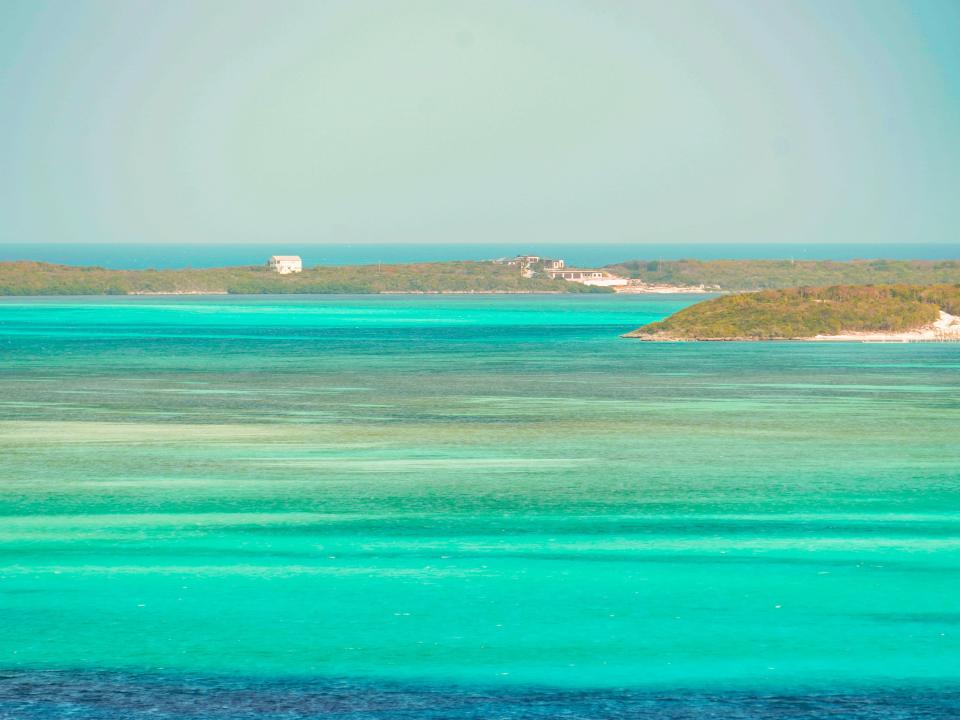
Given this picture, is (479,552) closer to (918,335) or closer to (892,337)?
(892,337)

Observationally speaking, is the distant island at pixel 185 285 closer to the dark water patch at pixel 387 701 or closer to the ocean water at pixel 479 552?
the ocean water at pixel 479 552

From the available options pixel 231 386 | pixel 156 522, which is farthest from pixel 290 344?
pixel 156 522

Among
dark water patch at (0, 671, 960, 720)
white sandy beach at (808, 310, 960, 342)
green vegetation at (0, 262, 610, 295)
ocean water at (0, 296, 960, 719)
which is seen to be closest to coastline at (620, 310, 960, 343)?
white sandy beach at (808, 310, 960, 342)

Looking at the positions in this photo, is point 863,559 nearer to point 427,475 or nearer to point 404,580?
point 404,580

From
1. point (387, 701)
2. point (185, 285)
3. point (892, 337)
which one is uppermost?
point (387, 701)

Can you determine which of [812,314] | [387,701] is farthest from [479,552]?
[812,314]

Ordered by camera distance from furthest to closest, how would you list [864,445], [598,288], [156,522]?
[598,288], [864,445], [156,522]

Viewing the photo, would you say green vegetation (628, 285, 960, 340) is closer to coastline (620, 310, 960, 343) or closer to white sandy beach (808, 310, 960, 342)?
coastline (620, 310, 960, 343)
